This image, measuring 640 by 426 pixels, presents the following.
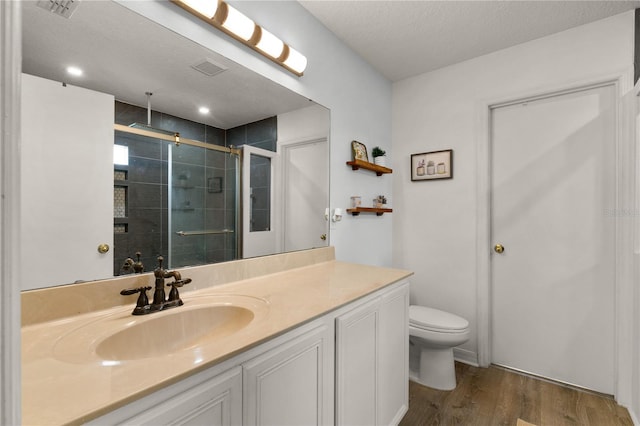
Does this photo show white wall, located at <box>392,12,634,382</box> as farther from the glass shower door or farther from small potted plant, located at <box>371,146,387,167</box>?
the glass shower door

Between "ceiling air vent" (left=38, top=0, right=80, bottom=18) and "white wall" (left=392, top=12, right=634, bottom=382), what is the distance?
7.77 ft

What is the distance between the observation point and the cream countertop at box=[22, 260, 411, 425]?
55cm

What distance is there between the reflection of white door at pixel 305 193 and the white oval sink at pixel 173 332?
0.68 metres

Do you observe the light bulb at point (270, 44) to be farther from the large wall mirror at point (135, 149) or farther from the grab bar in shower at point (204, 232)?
the grab bar in shower at point (204, 232)

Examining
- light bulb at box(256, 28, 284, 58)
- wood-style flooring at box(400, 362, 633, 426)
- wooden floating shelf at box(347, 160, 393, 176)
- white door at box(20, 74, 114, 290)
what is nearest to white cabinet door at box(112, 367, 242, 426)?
white door at box(20, 74, 114, 290)

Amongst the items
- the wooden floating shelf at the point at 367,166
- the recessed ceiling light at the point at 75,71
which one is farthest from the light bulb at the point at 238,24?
the wooden floating shelf at the point at 367,166

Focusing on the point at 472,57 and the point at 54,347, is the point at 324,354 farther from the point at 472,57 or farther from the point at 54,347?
the point at 472,57

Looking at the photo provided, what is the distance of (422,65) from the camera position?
2.53 meters

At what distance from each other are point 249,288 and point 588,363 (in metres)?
2.30

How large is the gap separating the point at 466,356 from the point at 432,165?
1.58 m

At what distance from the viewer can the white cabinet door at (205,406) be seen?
0.63 metres

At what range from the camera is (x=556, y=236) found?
2.12 metres

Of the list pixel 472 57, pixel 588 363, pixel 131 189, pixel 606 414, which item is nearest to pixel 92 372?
pixel 131 189

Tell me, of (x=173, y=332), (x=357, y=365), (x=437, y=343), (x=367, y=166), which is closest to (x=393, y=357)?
(x=357, y=365)
